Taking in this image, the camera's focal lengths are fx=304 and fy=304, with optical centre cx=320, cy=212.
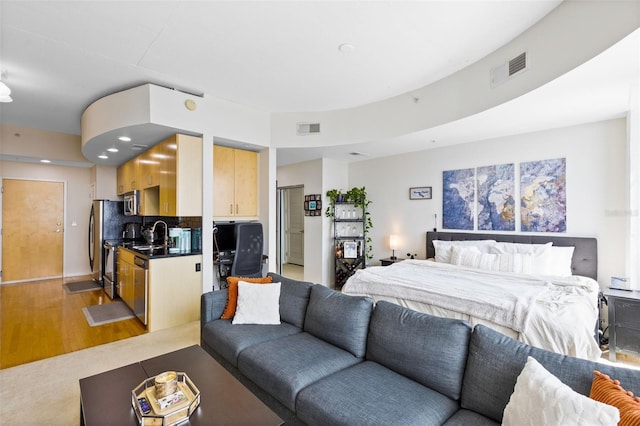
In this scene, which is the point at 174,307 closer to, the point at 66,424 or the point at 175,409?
the point at 66,424

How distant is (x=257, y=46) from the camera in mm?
2799

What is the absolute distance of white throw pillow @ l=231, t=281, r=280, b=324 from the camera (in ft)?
8.59

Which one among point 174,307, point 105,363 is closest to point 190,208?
point 174,307

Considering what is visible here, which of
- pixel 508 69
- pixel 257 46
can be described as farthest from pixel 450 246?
pixel 257 46

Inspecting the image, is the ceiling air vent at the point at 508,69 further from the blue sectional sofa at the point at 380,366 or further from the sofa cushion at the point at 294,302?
the sofa cushion at the point at 294,302

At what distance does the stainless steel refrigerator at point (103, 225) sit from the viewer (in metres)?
5.64

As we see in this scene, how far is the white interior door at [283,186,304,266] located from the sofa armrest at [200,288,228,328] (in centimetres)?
518

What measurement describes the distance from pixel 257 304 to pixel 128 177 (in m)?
4.36

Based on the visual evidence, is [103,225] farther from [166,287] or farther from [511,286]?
[511,286]

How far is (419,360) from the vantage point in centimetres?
176

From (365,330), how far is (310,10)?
7.88 feet

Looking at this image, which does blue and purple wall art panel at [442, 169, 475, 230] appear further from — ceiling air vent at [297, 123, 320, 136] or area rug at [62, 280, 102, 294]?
area rug at [62, 280, 102, 294]

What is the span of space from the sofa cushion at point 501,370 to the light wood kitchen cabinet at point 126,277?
411cm

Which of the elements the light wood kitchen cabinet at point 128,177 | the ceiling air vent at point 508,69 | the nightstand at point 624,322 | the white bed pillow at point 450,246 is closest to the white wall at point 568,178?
the white bed pillow at point 450,246
